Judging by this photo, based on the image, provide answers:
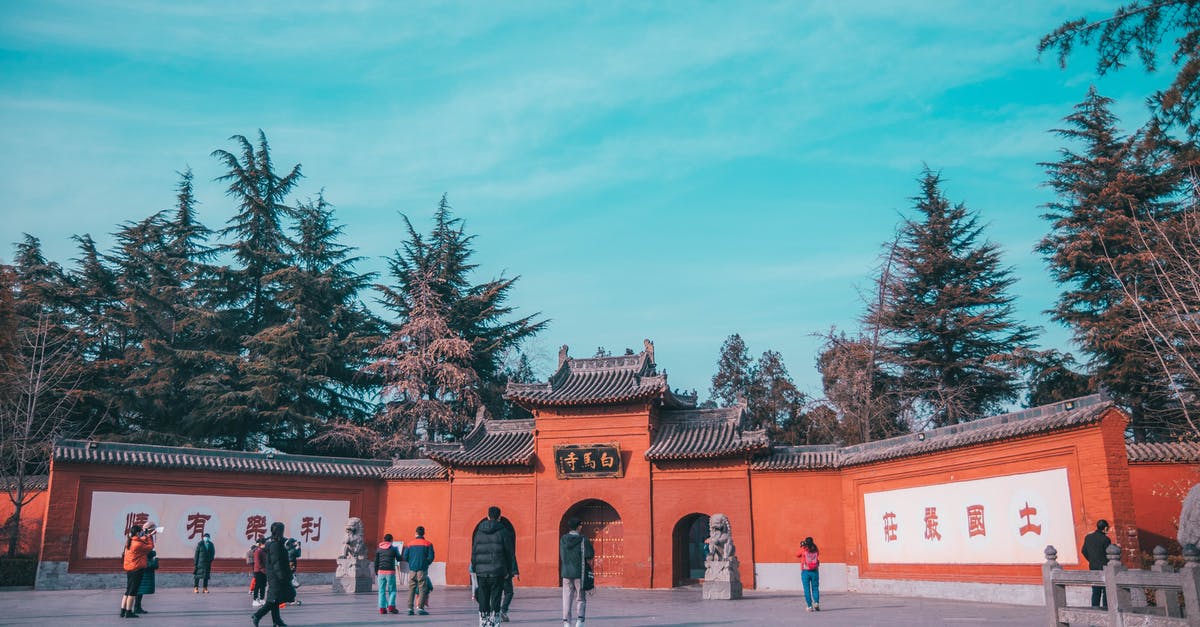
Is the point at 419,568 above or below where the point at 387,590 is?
above

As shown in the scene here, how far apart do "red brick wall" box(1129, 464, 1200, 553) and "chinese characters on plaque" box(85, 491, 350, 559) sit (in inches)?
732

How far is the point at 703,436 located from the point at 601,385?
3126 mm

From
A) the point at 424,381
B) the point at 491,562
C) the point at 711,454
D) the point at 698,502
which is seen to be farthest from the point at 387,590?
the point at 424,381

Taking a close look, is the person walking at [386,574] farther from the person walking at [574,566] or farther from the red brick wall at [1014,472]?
the red brick wall at [1014,472]

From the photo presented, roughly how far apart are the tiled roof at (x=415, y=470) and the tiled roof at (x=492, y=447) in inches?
24.1

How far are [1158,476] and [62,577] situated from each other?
22.8 meters

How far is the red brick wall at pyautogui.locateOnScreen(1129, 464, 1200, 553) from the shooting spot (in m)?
14.2

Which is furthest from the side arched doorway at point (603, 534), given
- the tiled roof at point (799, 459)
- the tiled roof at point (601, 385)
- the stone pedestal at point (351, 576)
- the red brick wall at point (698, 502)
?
the stone pedestal at point (351, 576)

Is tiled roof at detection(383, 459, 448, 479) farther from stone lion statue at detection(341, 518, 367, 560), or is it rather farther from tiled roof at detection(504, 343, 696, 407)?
stone lion statue at detection(341, 518, 367, 560)

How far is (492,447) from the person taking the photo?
73.7 feet

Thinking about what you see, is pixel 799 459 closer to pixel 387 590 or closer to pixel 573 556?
pixel 387 590

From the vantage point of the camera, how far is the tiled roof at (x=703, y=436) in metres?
19.7

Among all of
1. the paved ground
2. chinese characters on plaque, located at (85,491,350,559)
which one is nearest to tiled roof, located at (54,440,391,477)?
chinese characters on plaque, located at (85,491,350,559)

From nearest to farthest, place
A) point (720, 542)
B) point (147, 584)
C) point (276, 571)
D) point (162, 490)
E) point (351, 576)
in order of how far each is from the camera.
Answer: point (276, 571) → point (147, 584) → point (720, 542) → point (351, 576) → point (162, 490)
